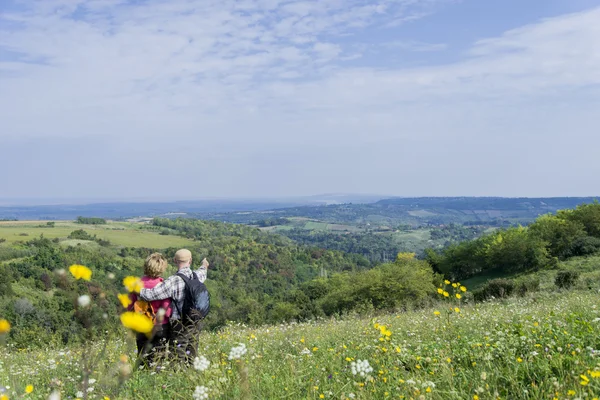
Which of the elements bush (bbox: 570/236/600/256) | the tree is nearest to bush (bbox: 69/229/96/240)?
the tree

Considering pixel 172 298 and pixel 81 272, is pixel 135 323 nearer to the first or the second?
pixel 81 272

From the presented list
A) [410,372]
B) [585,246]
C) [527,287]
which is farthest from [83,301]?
[585,246]

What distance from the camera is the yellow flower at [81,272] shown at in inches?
67.6

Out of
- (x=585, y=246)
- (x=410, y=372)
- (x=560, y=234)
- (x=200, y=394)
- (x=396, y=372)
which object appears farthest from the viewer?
(x=560, y=234)

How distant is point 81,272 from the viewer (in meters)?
1.76

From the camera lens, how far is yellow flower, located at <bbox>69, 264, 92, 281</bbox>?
172cm

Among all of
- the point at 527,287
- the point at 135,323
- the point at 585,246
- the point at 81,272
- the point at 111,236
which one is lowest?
the point at 111,236

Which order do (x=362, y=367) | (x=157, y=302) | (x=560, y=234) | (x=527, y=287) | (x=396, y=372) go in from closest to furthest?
(x=362, y=367), (x=396, y=372), (x=157, y=302), (x=527, y=287), (x=560, y=234)

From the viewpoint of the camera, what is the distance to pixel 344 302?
4409cm

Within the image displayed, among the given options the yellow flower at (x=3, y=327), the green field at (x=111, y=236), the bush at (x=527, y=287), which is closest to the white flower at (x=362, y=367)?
the yellow flower at (x=3, y=327)

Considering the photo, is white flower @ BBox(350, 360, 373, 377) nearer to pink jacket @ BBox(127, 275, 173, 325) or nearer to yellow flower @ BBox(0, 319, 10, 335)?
yellow flower @ BBox(0, 319, 10, 335)

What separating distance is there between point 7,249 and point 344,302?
78397 millimetres

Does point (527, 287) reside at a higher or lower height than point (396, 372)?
lower

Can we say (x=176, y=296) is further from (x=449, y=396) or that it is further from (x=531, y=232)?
(x=531, y=232)
